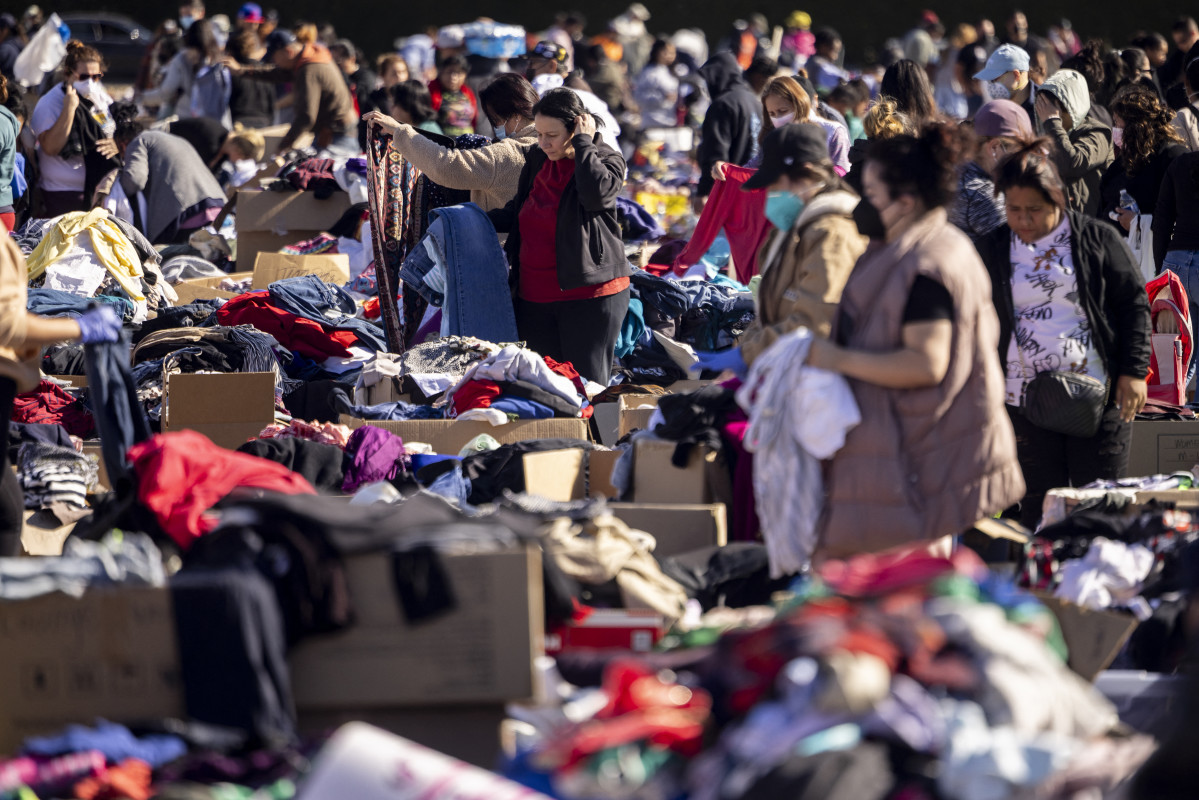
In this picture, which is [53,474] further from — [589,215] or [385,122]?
[385,122]

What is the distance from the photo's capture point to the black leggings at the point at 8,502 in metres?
3.85

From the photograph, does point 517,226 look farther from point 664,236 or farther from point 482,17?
point 482,17

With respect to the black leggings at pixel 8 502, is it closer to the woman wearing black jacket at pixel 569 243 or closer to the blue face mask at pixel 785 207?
the blue face mask at pixel 785 207

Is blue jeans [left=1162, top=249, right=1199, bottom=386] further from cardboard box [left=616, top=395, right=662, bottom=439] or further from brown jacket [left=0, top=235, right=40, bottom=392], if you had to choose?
brown jacket [left=0, top=235, right=40, bottom=392]

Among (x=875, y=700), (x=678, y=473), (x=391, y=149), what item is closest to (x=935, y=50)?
(x=391, y=149)

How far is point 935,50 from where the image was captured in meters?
19.1

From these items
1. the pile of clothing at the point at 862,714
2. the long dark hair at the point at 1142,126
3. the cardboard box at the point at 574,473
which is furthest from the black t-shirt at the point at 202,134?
the pile of clothing at the point at 862,714

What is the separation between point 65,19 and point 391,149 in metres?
15.6

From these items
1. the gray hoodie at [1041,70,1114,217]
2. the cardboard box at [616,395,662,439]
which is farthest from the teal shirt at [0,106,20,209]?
the gray hoodie at [1041,70,1114,217]

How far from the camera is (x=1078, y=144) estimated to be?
7148 mm

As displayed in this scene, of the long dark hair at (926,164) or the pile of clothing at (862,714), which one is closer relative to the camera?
the pile of clothing at (862,714)

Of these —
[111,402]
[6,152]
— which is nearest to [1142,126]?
[111,402]

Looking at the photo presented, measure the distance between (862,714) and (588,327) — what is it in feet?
13.2

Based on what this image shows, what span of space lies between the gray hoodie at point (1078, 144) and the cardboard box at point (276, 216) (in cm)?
461
